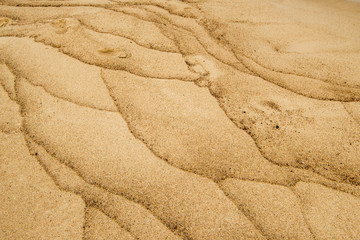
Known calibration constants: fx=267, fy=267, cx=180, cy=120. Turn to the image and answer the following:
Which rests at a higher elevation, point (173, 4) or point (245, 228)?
point (173, 4)

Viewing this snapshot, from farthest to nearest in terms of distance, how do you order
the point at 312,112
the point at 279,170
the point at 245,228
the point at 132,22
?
the point at 132,22, the point at 312,112, the point at 279,170, the point at 245,228

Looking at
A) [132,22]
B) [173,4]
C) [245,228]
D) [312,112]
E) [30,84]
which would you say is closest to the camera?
[245,228]

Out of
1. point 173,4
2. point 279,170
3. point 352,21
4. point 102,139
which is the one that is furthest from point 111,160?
point 352,21

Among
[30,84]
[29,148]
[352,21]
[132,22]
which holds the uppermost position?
[352,21]

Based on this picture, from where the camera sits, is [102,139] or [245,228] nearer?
[245,228]

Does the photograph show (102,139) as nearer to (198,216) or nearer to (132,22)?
(198,216)

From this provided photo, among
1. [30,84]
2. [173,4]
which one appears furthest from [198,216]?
[173,4]
